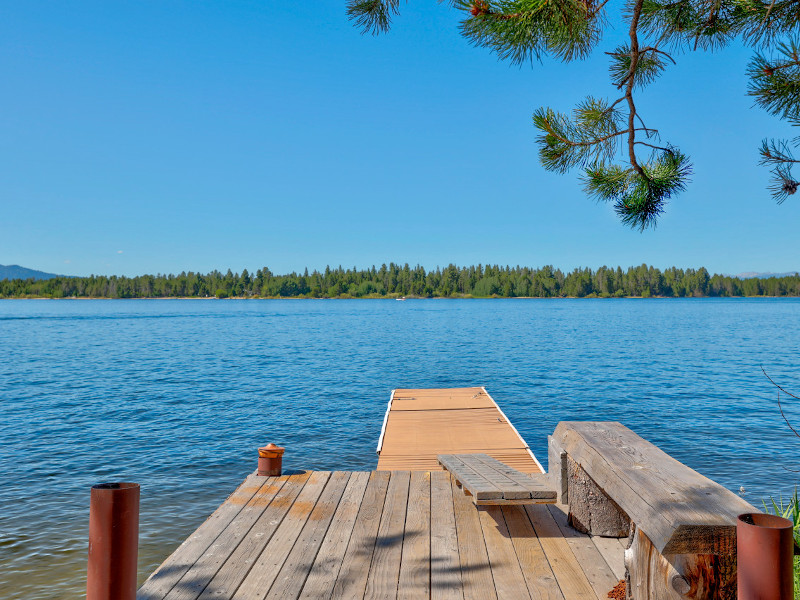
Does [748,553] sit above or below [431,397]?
above

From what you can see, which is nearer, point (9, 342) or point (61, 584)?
point (61, 584)

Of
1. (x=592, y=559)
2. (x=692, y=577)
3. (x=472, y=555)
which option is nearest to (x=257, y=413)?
(x=472, y=555)

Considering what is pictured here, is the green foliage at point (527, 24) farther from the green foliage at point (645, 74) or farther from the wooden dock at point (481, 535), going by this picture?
the wooden dock at point (481, 535)

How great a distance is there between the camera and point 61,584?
6680 millimetres

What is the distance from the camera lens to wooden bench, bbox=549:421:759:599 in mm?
2891

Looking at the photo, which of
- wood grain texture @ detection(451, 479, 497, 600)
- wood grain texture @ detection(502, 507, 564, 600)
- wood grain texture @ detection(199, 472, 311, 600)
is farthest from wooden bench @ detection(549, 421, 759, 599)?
wood grain texture @ detection(199, 472, 311, 600)

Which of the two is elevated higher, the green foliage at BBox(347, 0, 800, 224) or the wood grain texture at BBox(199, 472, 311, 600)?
the green foliage at BBox(347, 0, 800, 224)

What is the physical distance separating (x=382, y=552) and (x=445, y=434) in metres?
6.99

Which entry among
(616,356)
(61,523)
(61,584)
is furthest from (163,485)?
(616,356)

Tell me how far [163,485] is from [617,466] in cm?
918

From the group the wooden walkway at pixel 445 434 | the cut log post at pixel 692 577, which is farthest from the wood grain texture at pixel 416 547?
the wooden walkway at pixel 445 434

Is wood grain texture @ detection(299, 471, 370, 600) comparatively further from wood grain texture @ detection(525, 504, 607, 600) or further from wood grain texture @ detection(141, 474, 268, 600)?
wood grain texture @ detection(525, 504, 607, 600)

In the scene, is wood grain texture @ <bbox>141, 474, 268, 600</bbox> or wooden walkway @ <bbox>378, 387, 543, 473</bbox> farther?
wooden walkway @ <bbox>378, 387, 543, 473</bbox>

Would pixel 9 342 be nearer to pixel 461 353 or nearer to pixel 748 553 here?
pixel 461 353
